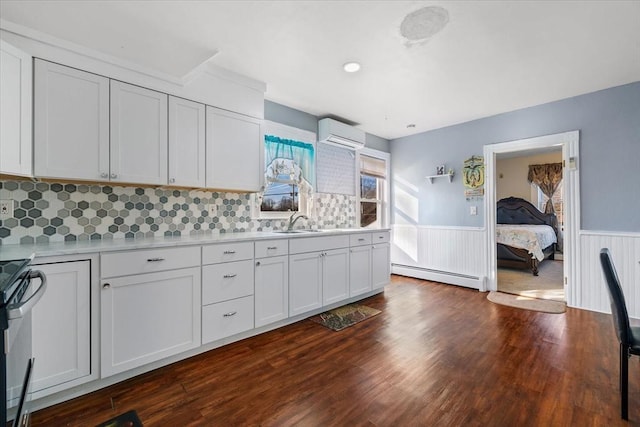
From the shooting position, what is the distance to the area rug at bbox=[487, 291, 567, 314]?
130 inches

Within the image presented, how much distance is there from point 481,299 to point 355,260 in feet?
5.91

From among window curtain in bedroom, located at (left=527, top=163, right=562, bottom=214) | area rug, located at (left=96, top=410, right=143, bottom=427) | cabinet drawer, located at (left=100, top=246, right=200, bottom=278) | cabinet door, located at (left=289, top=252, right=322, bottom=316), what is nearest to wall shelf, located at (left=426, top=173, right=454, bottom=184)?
cabinet door, located at (left=289, top=252, right=322, bottom=316)

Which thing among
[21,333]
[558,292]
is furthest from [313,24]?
[558,292]

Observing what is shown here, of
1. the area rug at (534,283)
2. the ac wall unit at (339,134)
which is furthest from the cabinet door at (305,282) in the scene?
the area rug at (534,283)

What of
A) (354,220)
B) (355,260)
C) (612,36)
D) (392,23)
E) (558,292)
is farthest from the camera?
(354,220)

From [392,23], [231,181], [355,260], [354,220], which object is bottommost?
[355,260]

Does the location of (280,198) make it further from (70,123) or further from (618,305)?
(618,305)

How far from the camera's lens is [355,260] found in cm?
347

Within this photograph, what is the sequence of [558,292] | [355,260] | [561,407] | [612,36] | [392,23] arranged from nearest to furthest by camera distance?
[561,407]
[392,23]
[612,36]
[355,260]
[558,292]

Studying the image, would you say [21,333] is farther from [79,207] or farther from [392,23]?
[392,23]

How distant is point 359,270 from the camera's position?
3.53m

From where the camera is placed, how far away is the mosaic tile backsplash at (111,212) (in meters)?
1.93

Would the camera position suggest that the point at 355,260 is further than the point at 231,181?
Yes

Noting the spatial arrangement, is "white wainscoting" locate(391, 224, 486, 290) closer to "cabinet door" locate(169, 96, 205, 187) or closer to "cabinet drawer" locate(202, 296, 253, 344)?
"cabinet drawer" locate(202, 296, 253, 344)
